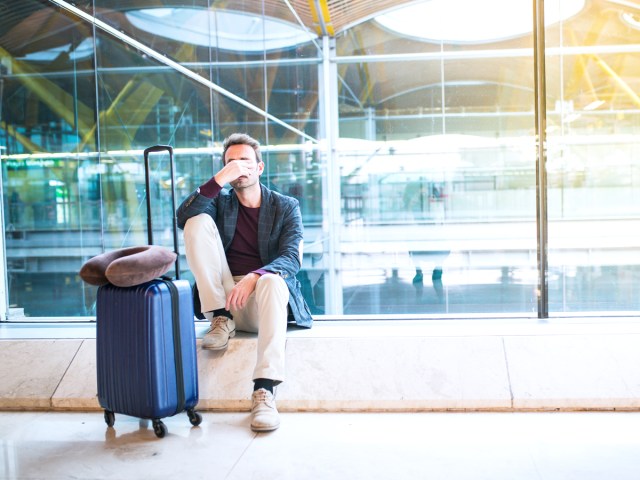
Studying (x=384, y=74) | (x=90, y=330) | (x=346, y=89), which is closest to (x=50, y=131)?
(x=346, y=89)

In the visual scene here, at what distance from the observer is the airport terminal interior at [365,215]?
2281mm

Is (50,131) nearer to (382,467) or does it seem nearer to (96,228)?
(96,228)

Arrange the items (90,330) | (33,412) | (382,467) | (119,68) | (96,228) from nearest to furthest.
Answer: (382,467)
(33,412)
(90,330)
(119,68)
(96,228)

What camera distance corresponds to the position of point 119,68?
528 cm

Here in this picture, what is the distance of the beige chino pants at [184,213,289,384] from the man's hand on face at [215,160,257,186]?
19 centimetres

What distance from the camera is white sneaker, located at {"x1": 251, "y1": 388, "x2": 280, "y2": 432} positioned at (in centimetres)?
232

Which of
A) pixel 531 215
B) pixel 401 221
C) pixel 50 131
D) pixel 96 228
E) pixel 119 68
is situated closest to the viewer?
pixel 119 68

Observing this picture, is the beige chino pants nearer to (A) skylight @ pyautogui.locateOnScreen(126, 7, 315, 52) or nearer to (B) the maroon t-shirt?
(B) the maroon t-shirt

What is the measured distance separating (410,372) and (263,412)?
0.70 meters

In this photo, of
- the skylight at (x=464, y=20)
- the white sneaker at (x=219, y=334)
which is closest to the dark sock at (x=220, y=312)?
the white sneaker at (x=219, y=334)

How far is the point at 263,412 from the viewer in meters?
2.35

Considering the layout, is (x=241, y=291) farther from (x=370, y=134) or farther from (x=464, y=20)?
(x=464, y=20)

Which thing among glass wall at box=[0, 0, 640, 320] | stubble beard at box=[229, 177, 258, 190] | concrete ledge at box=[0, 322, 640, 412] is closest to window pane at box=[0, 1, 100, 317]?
glass wall at box=[0, 0, 640, 320]

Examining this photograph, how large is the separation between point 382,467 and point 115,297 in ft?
3.77
